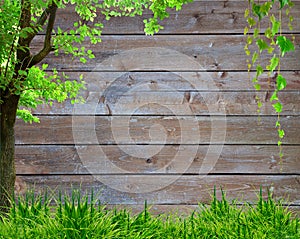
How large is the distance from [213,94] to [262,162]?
1.37 feet

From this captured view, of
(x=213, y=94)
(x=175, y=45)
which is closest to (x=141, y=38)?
(x=175, y=45)

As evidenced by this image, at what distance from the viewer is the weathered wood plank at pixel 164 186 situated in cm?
281

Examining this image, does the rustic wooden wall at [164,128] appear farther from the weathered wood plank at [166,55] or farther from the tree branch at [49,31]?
the tree branch at [49,31]

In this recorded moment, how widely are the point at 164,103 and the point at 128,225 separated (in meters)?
1.11

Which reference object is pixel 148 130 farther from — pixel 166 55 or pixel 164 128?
→ pixel 166 55

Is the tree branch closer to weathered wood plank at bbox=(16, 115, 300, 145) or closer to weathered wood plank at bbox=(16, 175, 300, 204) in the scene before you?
weathered wood plank at bbox=(16, 115, 300, 145)

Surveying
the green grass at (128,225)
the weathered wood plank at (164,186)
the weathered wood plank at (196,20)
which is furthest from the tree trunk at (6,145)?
the weathered wood plank at (196,20)

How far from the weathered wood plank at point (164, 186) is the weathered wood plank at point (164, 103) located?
1.06 ft

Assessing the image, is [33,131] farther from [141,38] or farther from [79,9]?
[79,9]

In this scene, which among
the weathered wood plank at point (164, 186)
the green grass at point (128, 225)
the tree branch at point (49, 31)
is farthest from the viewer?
the weathered wood plank at point (164, 186)

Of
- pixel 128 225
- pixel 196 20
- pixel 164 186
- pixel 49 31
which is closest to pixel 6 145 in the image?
pixel 49 31

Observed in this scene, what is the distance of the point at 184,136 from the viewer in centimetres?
282

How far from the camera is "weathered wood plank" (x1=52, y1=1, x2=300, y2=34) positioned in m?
2.86

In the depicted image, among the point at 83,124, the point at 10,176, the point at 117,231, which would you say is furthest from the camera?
the point at 83,124
